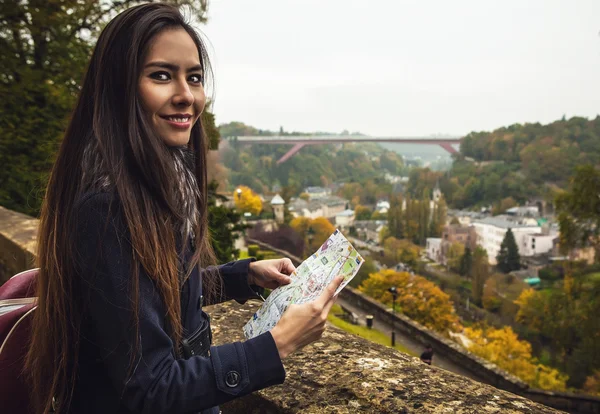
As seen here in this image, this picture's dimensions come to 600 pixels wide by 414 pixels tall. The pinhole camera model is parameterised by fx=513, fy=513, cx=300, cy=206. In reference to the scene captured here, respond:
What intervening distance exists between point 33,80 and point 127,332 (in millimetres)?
7030

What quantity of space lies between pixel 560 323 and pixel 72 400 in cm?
1436

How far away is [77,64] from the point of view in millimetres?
7578

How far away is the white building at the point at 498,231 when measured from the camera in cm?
6203

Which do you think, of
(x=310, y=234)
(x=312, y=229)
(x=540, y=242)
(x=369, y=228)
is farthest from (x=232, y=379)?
(x=369, y=228)

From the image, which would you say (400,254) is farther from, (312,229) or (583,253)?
(583,253)

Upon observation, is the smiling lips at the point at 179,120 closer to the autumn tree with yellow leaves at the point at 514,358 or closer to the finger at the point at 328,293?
the finger at the point at 328,293

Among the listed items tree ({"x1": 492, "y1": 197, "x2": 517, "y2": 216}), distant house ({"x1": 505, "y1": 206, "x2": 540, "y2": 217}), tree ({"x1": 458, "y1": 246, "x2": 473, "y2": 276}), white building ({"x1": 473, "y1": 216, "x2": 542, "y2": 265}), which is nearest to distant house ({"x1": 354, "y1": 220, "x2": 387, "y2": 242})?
white building ({"x1": 473, "y1": 216, "x2": 542, "y2": 265})

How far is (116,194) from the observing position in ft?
3.19

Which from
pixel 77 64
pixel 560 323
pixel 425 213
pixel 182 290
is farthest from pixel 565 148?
pixel 182 290

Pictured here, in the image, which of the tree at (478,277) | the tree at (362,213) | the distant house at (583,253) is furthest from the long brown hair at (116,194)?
the tree at (362,213)

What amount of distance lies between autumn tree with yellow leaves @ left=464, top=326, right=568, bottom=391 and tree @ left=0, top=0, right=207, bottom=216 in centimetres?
2059

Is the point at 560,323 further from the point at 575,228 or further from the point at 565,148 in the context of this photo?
the point at 565,148

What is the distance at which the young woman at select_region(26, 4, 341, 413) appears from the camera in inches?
37.2

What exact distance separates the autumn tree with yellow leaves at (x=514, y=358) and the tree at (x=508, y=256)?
96.7 ft
